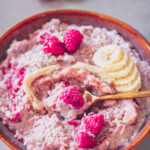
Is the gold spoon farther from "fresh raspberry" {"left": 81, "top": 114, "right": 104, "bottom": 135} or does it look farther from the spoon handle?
"fresh raspberry" {"left": 81, "top": 114, "right": 104, "bottom": 135}

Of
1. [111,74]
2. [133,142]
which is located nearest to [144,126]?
[133,142]

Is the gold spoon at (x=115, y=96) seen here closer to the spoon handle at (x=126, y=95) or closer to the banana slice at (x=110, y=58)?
the spoon handle at (x=126, y=95)

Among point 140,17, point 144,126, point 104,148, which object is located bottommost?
point 104,148

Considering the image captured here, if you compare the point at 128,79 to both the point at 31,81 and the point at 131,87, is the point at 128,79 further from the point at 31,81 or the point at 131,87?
the point at 31,81

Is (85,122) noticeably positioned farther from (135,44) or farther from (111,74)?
(135,44)

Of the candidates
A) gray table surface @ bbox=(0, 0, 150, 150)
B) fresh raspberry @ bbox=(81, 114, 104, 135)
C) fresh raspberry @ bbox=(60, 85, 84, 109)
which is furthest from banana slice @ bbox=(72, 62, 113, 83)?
gray table surface @ bbox=(0, 0, 150, 150)

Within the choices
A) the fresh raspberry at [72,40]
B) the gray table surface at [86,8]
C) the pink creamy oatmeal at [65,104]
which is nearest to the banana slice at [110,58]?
the pink creamy oatmeal at [65,104]
